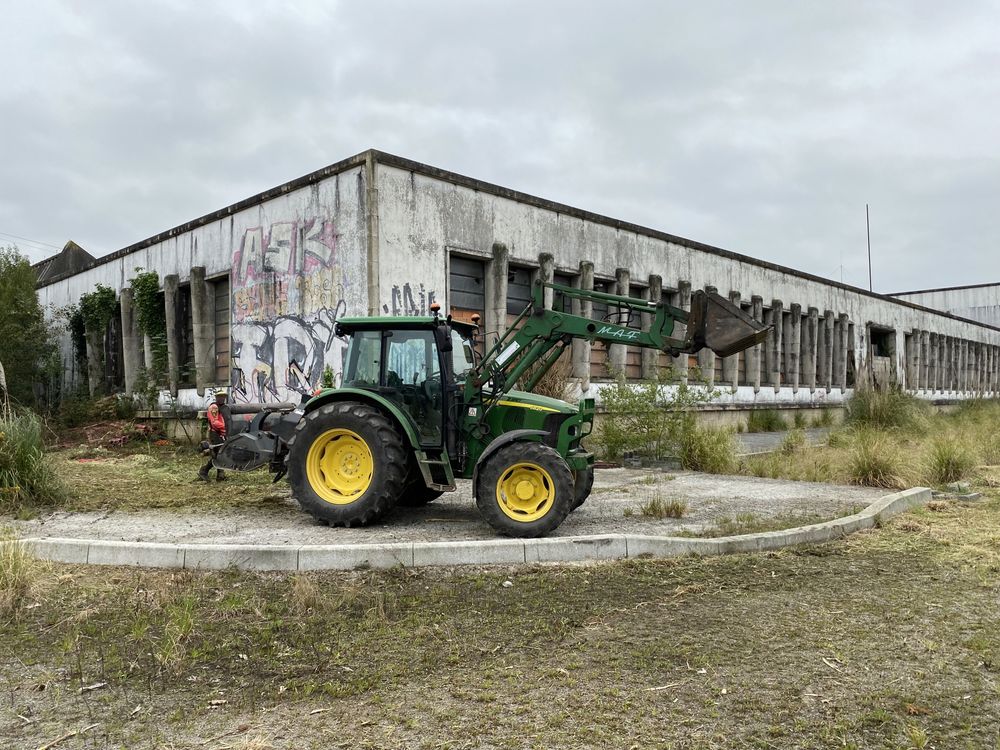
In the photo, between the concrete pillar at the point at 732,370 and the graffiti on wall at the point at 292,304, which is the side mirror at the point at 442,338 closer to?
the graffiti on wall at the point at 292,304

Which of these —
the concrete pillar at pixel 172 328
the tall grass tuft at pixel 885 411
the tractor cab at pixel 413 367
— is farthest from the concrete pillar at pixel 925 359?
the tractor cab at pixel 413 367

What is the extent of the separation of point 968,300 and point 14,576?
66.7 meters

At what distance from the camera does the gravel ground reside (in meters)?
7.23

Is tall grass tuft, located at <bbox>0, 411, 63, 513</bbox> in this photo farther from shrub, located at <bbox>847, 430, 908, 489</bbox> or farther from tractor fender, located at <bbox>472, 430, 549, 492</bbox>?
shrub, located at <bbox>847, 430, 908, 489</bbox>

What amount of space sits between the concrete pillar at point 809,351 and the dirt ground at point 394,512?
660 inches

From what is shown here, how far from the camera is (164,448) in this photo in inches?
634

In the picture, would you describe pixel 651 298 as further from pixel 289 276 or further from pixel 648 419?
pixel 289 276

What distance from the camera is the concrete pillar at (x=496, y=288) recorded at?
15.1 metres

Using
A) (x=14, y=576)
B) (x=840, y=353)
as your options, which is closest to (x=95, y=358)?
(x=14, y=576)

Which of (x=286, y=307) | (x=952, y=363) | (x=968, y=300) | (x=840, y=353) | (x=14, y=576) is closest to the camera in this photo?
(x=14, y=576)

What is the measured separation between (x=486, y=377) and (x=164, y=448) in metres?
10.9

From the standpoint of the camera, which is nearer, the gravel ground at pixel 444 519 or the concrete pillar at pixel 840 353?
the gravel ground at pixel 444 519

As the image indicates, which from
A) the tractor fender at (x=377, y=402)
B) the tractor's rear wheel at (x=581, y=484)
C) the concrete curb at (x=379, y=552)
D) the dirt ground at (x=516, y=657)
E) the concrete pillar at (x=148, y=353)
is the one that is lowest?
the dirt ground at (x=516, y=657)

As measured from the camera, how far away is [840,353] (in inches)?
1146
